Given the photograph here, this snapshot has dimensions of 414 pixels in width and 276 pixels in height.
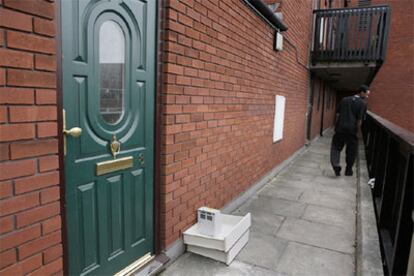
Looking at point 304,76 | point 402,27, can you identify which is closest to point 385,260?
point 304,76

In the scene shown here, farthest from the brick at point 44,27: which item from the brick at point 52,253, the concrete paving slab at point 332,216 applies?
the concrete paving slab at point 332,216

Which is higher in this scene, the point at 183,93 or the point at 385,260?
the point at 183,93

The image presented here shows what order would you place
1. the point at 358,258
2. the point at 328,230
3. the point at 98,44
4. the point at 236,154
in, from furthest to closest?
1. the point at 236,154
2. the point at 328,230
3. the point at 358,258
4. the point at 98,44

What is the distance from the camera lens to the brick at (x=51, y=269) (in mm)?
1601

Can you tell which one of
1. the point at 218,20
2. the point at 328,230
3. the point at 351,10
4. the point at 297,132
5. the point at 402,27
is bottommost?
the point at 328,230

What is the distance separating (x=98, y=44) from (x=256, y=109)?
3.13 meters

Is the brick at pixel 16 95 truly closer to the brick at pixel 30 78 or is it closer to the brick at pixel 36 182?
the brick at pixel 30 78

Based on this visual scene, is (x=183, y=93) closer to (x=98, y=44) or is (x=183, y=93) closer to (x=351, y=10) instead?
(x=98, y=44)

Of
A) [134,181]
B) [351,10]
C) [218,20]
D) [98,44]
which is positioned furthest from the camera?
[351,10]

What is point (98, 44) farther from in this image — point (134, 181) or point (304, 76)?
point (304, 76)

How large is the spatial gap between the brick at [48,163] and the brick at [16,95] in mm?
295

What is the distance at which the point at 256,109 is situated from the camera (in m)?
4.70

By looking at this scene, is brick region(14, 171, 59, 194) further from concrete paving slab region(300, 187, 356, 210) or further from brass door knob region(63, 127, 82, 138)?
concrete paving slab region(300, 187, 356, 210)

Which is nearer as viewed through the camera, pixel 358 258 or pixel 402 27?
pixel 358 258
